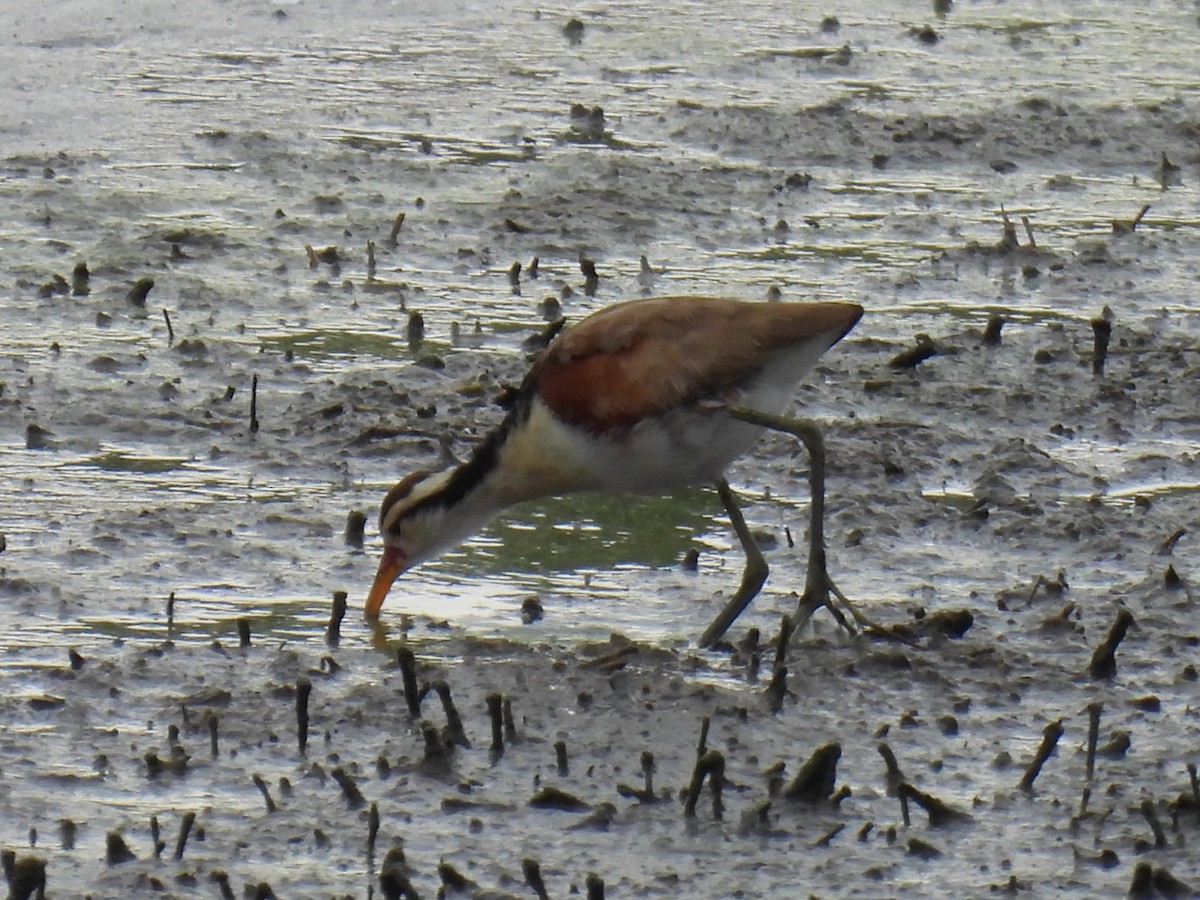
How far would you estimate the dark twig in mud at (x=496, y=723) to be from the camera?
5.54 m

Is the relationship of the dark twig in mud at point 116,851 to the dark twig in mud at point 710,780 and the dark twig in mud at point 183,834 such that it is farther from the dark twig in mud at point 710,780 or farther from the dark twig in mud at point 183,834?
the dark twig in mud at point 710,780

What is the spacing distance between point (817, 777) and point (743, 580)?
4.56 feet

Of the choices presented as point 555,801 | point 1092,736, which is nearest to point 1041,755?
point 1092,736

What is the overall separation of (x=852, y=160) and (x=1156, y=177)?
1493mm

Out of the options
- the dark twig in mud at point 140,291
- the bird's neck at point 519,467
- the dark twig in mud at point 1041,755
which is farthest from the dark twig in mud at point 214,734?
the dark twig in mud at point 140,291

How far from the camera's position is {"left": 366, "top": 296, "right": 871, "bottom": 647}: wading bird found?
6.46m

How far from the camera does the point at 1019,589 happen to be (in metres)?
6.80

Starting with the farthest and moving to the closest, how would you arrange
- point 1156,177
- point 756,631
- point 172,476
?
point 1156,177, point 172,476, point 756,631

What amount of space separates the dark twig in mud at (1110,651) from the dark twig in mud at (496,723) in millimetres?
1630

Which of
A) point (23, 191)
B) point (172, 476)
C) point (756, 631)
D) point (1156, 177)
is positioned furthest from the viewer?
point (1156, 177)

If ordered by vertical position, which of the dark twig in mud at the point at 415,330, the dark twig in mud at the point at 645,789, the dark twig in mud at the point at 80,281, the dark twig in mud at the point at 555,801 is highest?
the dark twig in mud at the point at 80,281

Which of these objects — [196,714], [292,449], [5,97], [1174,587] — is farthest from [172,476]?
[5,97]

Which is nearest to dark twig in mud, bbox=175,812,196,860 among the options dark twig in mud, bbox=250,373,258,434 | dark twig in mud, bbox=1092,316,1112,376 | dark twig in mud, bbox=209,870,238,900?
dark twig in mud, bbox=209,870,238,900

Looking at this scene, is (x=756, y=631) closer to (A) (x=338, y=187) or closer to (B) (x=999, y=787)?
(B) (x=999, y=787)
